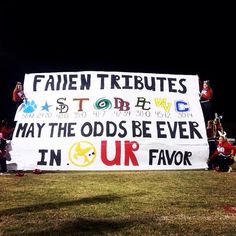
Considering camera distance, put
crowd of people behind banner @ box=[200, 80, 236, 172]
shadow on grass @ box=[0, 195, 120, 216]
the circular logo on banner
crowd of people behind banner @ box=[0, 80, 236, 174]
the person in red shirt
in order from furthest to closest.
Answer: the person in red shirt < crowd of people behind banner @ box=[200, 80, 236, 172] < crowd of people behind banner @ box=[0, 80, 236, 174] < the circular logo on banner < shadow on grass @ box=[0, 195, 120, 216]

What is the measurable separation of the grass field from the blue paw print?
5.91 feet

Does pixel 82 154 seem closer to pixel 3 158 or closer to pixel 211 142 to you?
pixel 3 158

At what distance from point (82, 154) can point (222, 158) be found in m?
3.47

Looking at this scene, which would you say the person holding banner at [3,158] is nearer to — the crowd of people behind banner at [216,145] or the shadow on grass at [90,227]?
the crowd of people behind banner at [216,145]

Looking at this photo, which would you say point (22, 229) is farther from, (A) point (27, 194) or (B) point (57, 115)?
(B) point (57, 115)

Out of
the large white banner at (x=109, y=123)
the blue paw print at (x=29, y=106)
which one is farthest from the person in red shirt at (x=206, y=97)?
the blue paw print at (x=29, y=106)

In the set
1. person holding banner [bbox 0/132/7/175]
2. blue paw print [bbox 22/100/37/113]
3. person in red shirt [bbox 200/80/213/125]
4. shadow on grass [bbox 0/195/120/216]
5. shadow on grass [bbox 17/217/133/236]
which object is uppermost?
person in red shirt [bbox 200/80/213/125]

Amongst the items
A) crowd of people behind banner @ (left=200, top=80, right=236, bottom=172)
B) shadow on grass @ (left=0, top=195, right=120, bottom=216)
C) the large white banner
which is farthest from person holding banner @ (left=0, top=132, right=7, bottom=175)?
crowd of people behind banner @ (left=200, top=80, right=236, bottom=172)

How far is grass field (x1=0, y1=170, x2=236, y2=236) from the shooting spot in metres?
5.68

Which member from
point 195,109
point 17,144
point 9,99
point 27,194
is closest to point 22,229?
point 27,194

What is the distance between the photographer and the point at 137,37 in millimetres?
18359

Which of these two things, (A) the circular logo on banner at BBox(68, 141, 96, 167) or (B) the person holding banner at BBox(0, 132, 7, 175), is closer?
(A) the circular logo on banner at BBox(68, 141, 96, 167)

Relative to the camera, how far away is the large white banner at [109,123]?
11.2 meters

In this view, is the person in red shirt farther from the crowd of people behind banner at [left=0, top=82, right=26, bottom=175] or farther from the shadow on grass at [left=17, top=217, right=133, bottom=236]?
the shadow on grass at [left=17, top=217, right=133, bottom=236]
